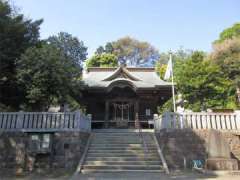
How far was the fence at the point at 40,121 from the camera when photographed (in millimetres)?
10844

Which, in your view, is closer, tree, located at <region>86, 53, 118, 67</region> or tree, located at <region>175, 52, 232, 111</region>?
tree, located at <region>175, 52, 232, 111</region>

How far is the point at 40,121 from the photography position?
1102cm

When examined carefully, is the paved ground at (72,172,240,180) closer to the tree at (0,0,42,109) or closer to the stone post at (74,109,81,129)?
the stone post at (74,109,81,129)

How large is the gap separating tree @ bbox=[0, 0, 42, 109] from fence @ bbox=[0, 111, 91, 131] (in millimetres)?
2214

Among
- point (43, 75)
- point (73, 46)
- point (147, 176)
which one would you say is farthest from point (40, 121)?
point (73, 46)

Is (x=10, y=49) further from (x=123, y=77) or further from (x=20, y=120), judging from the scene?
(x=123, y=77)

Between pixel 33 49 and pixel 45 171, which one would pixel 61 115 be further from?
pixel 33 49

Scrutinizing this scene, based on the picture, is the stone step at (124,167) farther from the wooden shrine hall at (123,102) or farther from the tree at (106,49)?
the tree at (106,49)

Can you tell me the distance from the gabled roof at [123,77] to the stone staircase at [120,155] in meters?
4.88

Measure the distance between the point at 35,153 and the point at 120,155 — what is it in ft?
12.6

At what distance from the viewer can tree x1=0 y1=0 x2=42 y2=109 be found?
12.6m

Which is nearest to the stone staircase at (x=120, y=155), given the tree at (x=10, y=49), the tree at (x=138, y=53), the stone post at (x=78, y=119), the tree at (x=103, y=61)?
the stone post at (x=78, y=119)

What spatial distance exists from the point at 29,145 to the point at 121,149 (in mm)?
4304

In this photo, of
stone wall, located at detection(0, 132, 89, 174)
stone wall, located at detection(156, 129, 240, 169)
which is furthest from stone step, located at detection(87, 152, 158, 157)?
stone wall, located at detection(156, 129, 240, 169)
